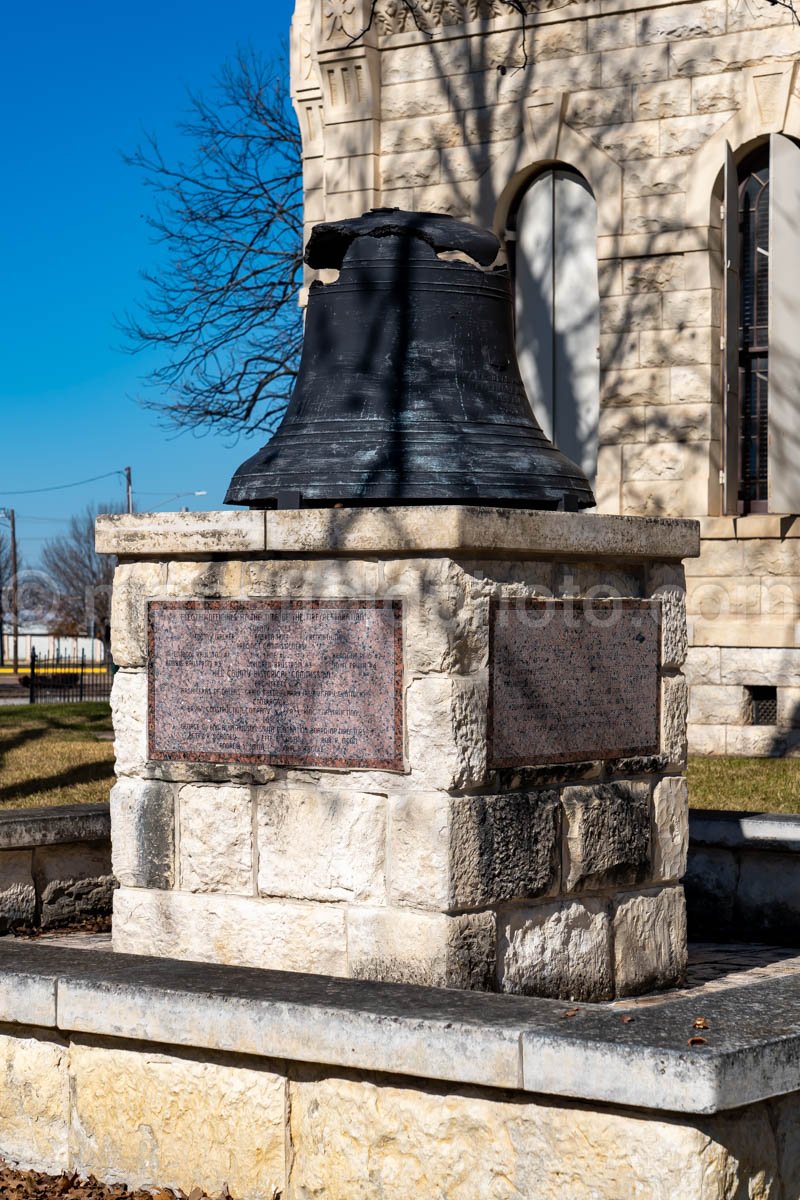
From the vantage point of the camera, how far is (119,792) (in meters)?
6.26

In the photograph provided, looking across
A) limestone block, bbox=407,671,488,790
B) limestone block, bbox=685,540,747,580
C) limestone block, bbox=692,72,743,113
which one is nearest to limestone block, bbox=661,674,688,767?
limestone block, bbox=407,671,488,790

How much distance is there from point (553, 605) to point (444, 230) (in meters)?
1.48

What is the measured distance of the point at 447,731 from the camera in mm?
5473

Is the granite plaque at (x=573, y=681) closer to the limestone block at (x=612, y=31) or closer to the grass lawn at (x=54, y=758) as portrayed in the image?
the grass lawn at (x=54, y=758)

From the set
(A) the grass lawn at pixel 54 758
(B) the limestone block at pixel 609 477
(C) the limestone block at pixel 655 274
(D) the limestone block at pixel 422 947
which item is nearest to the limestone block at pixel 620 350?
(C) the limestone block at pixel 655 274

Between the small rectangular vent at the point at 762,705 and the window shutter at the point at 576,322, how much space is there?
237cm

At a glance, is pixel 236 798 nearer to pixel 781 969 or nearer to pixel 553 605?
pixel 553 605

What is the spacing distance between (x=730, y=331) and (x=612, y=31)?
2.85 m

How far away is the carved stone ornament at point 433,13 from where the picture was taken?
15570mm

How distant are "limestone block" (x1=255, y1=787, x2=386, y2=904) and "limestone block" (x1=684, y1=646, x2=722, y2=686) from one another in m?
9.26

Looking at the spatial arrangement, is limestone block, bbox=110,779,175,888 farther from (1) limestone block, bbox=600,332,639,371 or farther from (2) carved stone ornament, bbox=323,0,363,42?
(2) carved stone ornament, bbox=323,0,363,42

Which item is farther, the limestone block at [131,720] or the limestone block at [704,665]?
the limestone block at [704,665]

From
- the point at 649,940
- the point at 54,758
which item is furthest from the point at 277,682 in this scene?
the point at 54,758

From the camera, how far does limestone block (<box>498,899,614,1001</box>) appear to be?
227 inches
